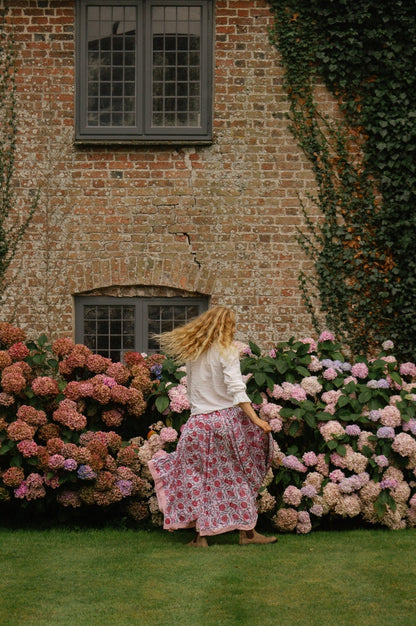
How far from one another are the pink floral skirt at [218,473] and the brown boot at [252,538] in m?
0.13

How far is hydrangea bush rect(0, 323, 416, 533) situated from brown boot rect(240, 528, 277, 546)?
14.0 inches

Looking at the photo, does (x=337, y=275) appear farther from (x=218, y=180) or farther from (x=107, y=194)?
(x=107, y=194)

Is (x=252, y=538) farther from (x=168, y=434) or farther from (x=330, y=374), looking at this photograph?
→ (x=330, y=374)

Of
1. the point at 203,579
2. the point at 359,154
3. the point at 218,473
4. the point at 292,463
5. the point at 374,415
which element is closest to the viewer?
the point at 203,579

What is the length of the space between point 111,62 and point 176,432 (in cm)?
465

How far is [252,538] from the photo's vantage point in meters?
7.32

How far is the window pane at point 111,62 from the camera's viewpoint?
416 inches

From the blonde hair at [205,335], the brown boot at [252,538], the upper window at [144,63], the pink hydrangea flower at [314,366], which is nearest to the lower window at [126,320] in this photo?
the upper window at [144,63]

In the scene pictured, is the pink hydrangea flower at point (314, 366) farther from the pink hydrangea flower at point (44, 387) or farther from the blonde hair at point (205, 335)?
the pink hydrangea flower at point (44, 387)

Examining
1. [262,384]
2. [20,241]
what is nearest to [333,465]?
[262,384]

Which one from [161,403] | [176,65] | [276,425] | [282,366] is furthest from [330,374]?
[176,65]

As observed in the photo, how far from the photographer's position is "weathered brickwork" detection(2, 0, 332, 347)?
1036 centimetres

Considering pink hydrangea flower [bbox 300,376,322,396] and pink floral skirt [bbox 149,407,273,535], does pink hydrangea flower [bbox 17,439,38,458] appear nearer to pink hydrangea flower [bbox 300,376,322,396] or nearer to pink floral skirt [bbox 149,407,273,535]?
pink floral skirt [bbox 149,407,273,535]

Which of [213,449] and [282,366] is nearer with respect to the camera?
[213,449]
